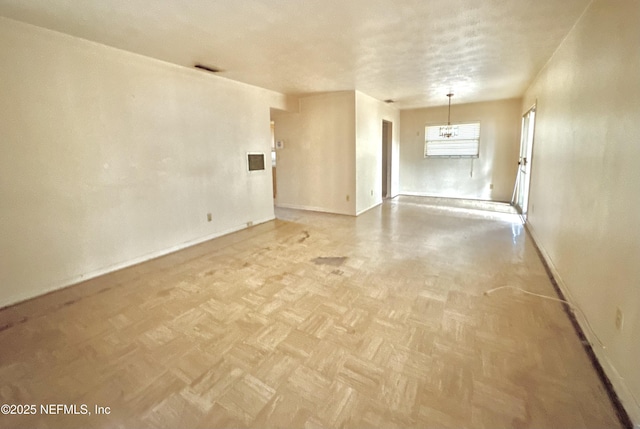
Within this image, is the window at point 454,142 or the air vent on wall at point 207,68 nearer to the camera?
the air vent on wall at point 207,68

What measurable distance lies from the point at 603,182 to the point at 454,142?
6146mm

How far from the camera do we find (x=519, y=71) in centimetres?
423

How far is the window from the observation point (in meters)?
7.30

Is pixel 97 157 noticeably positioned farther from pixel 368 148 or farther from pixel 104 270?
pixel 368 148

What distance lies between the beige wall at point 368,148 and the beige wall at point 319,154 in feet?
0.58

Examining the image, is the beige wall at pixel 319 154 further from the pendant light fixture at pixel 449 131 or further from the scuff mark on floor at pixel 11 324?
the scuff mark on floor at pixel 11 324

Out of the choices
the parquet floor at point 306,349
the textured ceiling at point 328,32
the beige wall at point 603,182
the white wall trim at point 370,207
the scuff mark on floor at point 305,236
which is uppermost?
the textured ceiling at point 328,32

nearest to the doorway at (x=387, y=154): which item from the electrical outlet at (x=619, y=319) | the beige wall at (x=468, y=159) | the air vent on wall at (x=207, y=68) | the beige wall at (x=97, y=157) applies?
the beige wall at (x=468, y=159)

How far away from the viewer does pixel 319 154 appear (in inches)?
238

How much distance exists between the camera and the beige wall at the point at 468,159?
6.92 meters

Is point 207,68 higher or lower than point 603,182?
higher

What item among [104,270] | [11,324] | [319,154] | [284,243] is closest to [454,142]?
[319,154]

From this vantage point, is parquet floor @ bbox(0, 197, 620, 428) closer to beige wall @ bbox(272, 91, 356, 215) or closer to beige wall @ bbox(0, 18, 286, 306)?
beige wall @ bbox(0, 18, 286, 306)

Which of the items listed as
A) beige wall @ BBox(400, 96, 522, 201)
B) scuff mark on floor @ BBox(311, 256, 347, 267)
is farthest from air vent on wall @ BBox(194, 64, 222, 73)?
beige wall @ BBox(400, 96, 522, 201)
